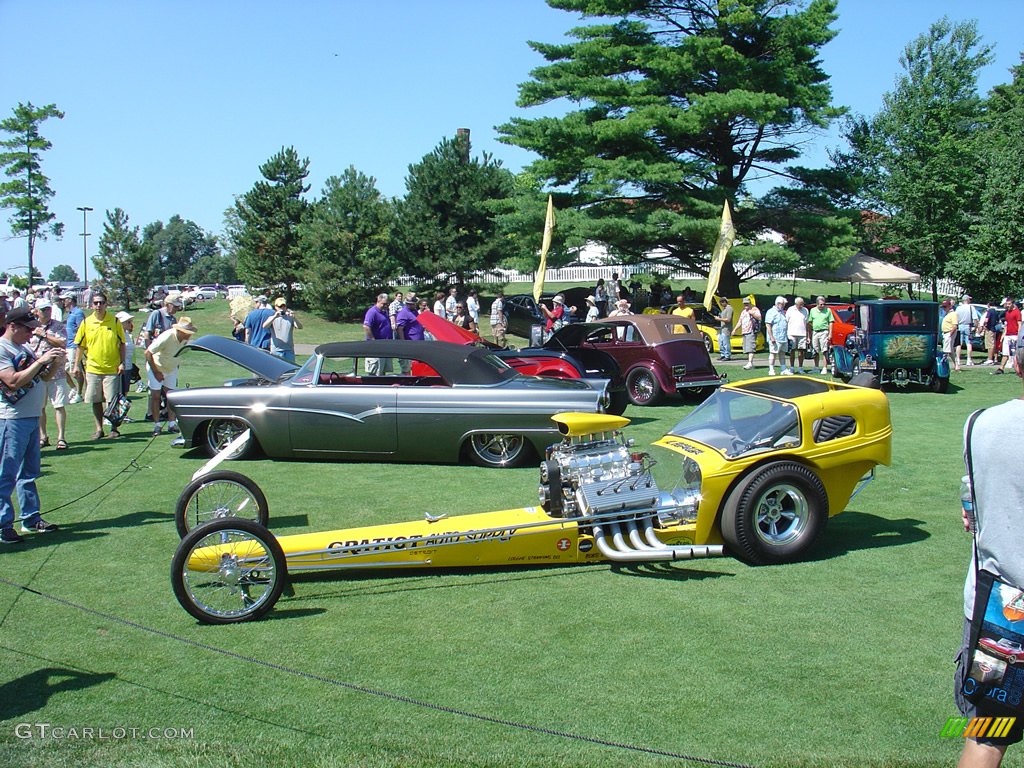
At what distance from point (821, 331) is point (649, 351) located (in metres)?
6.62

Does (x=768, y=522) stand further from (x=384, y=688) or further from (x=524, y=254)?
(x=524, y=254)

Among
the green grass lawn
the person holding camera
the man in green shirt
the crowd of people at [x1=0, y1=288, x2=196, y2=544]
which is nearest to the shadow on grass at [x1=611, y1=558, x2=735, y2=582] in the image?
the green grass lawn

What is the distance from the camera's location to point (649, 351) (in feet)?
47.2

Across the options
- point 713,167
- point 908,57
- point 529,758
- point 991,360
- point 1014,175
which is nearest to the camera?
point 529,758

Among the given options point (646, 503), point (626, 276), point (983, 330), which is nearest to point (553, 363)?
point (646, 503)

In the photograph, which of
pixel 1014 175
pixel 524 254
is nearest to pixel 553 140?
pixel 524 254

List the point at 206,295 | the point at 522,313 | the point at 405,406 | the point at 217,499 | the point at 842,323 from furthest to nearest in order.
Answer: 1. the point at 206,295
2. the point at 522,313
3. the point at 842,323
4. the point at 405,406
5. the point at 217,499

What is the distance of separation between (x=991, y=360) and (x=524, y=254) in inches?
632

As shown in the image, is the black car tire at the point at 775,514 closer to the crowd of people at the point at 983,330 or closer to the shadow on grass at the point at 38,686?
the shadow on grass at the point at 38,686

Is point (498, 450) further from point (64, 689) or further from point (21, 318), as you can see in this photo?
point (64, 689)

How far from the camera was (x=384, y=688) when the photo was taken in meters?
4.36

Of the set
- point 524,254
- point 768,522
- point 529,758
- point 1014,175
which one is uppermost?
point 1014,175

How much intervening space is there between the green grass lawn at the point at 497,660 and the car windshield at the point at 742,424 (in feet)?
2.93

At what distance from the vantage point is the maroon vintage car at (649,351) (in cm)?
1430
